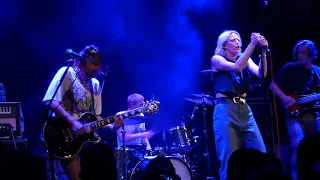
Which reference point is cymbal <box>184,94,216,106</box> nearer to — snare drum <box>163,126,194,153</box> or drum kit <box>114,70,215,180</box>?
drum kit <box>114,70,215,180</box>

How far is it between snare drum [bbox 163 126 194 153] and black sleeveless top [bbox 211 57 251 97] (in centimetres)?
209

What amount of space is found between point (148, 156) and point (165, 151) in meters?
0.35

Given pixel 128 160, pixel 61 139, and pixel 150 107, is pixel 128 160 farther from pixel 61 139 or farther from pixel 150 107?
pixel 61 139

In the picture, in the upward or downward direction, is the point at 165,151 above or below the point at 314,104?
below

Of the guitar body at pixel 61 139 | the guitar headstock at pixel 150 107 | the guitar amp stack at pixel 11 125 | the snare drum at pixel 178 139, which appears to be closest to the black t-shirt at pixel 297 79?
the snare drum at pixel 178 139

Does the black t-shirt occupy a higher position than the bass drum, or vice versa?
the black t-shirt

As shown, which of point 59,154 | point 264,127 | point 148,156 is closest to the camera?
point 59,154

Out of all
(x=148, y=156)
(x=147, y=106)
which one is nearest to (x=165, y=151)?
(x=148, y=156)

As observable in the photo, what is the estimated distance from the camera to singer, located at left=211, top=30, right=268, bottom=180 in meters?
5.45

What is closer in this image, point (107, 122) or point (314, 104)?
point (107, 122)

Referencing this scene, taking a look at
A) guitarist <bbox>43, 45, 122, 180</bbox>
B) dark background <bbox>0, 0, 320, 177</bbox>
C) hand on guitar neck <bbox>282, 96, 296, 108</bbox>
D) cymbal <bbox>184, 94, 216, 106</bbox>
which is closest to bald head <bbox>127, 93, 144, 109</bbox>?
dark background <bbox>0, 0, 320, 177</bbox>

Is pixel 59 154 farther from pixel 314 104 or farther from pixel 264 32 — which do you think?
pixel 264 32

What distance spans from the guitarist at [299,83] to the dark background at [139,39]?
1027 millimetres

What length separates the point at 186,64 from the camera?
909 cm
